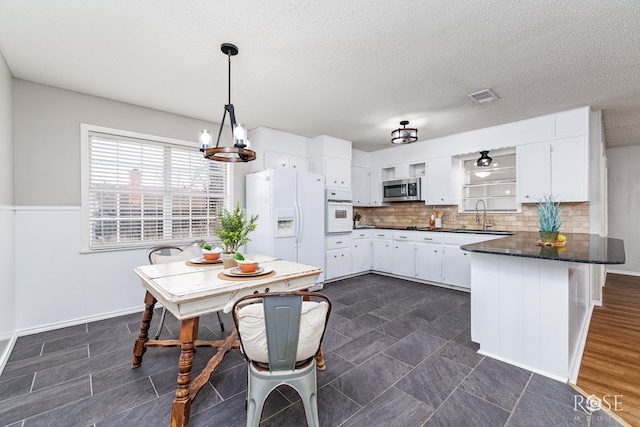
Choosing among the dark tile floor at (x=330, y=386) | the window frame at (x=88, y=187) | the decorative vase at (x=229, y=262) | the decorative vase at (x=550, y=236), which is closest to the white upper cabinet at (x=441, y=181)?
the decorative vase at (x=550, y=236)

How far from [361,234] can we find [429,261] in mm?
1312

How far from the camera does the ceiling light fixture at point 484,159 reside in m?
4.57

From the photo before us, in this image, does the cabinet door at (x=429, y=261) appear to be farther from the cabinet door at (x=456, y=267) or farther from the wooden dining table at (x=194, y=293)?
the wooden dining table at (x=194, y=293)

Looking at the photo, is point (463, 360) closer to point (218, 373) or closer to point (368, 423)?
point (368, 423)

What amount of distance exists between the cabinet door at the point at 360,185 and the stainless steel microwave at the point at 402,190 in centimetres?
41

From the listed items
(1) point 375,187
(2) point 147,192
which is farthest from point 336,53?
(1) point 375,187

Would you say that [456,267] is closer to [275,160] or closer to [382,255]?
[382,255]

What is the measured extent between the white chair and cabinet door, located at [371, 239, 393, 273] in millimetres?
3967

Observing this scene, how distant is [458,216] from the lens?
5.07m

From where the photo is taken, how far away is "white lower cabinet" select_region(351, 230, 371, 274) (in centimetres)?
524

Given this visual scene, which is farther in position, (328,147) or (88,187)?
(328,147)

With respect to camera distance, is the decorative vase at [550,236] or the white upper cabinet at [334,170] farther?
the white upper cabinet at [334,170]

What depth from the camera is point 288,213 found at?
13.6 feet

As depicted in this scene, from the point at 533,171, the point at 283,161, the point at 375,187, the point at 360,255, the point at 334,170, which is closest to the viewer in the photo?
the point at 533,171
